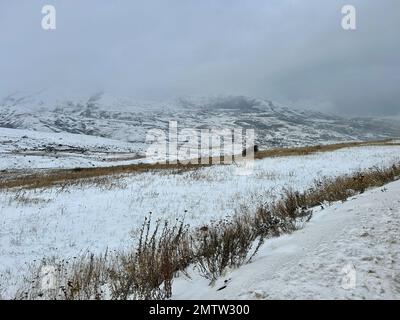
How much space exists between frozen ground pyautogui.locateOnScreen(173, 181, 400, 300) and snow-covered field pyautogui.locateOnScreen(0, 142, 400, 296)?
429 centimetres

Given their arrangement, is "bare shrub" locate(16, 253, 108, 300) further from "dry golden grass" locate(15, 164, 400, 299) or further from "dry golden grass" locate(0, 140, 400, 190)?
"dry golden grass" locate(0, 140, 400, 190)

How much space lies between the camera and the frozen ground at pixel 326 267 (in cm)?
371

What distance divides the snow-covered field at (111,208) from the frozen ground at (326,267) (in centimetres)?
429

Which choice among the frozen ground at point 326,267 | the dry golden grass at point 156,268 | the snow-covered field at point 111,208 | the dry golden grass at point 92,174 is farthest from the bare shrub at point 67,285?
the dry golden grass at point 92,174

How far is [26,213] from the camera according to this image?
41.8 ft

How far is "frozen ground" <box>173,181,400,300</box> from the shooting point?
3.71 meters

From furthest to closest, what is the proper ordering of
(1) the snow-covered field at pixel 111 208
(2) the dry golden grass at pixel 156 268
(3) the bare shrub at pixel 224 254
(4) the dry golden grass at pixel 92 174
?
(4) the dry golden grass at pixel 92 174
(1) the snow-covered field at pixel 111 208
(3) the bare shrub at pixel 224 254
(2) the dry golden grass at pixel 156 268

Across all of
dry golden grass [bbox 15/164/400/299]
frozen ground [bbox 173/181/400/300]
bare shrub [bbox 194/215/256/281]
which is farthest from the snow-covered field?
frozen ground [bbox 173/181/400/300]

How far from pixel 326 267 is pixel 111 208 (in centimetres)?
1027

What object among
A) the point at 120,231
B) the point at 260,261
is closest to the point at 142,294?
the point at 260,261

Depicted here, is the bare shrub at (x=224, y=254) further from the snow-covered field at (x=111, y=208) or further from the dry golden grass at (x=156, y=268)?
the snow-covered field at (x=111, y=208)
